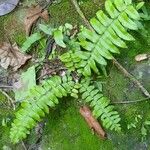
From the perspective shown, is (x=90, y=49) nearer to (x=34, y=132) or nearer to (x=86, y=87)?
(x=86, y=87)

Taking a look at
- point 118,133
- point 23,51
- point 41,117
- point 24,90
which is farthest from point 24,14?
point 118,133

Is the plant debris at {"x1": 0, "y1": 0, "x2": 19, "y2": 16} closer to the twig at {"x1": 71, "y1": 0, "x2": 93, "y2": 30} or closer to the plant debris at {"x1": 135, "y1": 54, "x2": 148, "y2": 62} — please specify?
the twig at {"x1": 71, "y1": 0, "x2": 93, "y2": 30}

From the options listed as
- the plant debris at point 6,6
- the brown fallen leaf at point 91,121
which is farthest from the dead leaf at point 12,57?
the brown fallen leaf at point 91,121

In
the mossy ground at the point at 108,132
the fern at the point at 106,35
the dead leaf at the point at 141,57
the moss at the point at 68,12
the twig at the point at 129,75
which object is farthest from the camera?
the moss at the point at 68,12

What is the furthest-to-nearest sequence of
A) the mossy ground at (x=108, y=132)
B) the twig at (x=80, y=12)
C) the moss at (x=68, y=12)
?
the moss at (x=68, y=12) → the twig at (x=80, y=12) → the mossy ground at (x=108, y=132)

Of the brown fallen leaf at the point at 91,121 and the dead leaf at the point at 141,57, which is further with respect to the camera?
the dead leaf at the point at 141,57

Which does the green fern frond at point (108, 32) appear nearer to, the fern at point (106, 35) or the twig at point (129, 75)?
the fern at point (106, 35)

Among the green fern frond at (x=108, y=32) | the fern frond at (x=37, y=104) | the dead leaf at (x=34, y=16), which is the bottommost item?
the fern frond at (x=37, y=104)
